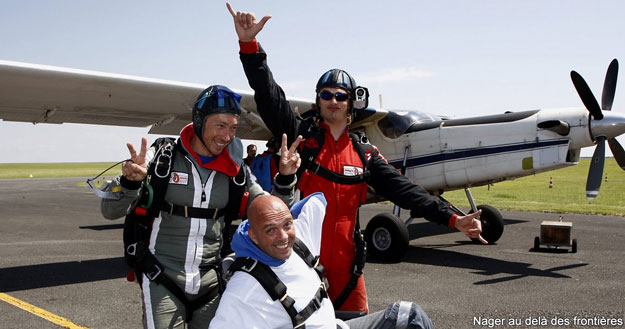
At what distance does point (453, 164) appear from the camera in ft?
27.1

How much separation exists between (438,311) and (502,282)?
1.67 meters

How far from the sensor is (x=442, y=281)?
6258 mm

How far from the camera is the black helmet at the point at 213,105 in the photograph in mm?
2484

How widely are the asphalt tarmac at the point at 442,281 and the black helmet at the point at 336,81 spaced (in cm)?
258

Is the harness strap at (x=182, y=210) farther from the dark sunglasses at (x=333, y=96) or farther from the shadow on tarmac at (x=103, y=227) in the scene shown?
the shadow on tarmac at (x=103, y=227)

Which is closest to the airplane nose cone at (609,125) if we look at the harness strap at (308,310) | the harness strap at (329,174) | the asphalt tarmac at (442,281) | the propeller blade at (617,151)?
the propeller blade at (617,151)

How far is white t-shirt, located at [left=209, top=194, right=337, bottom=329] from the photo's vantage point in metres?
1.81

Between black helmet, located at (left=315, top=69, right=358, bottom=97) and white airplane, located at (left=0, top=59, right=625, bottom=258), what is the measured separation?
4433 mm

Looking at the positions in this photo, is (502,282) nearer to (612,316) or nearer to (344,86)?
(612,316)

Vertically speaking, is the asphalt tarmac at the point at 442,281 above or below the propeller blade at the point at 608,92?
below

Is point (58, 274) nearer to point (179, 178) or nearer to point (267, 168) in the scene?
point (267, 168)

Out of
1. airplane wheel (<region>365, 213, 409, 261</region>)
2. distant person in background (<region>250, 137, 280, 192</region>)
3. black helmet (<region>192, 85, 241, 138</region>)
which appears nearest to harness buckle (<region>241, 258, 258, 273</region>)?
black helmet (<region>192, 85, 241, 138</region>)

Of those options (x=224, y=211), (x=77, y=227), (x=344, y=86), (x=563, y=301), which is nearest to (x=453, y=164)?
(x=563, y=301)

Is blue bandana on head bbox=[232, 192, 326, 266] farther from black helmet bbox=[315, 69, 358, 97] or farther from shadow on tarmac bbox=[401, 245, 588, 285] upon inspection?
shadow on tarmac bbox=[401, 245, 588, 285]
